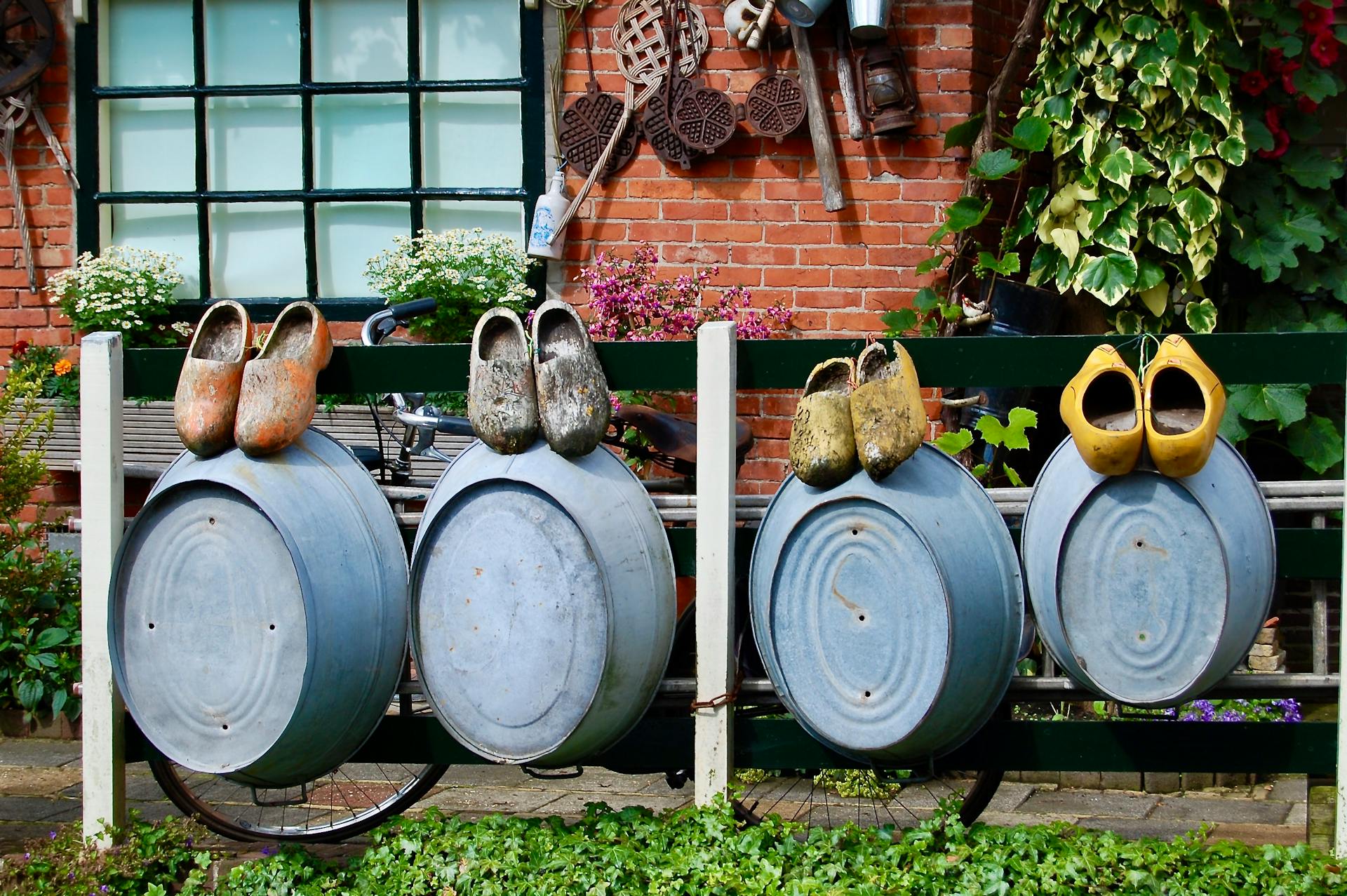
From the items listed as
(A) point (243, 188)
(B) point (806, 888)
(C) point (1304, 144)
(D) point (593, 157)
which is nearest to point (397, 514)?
(B) point (806, 888)

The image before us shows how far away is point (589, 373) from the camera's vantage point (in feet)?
9.86

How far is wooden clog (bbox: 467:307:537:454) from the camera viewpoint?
2.96m

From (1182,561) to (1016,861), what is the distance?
2.39 ft

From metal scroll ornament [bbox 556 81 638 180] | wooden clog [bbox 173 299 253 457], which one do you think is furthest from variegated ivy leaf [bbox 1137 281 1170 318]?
wooden clog [bbox 173 299 253 457]

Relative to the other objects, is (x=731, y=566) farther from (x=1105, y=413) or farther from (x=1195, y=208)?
(x=1195, y=208)

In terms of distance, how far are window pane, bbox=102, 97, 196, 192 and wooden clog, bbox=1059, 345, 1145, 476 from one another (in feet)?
13.6

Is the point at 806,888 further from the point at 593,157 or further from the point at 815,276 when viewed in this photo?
the point at 593,157

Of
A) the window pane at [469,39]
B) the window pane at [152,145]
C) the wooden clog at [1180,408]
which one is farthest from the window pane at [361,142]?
the wooden clog at [1180,408]

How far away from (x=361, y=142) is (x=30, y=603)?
88.8 inches

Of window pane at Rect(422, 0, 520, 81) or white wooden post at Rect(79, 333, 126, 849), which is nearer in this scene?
white wooden post at Rect(79, 333, 126, 849)

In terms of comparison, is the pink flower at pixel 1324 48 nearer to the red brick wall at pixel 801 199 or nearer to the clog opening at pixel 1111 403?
the red brick wall at pixel 801 199

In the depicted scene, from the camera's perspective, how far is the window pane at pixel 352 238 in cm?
563

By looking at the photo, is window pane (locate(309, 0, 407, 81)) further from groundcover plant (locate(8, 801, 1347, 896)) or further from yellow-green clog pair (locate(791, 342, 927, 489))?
groundcover plant (locate(8, 801, 1347, 896))

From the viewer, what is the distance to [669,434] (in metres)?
3.74
